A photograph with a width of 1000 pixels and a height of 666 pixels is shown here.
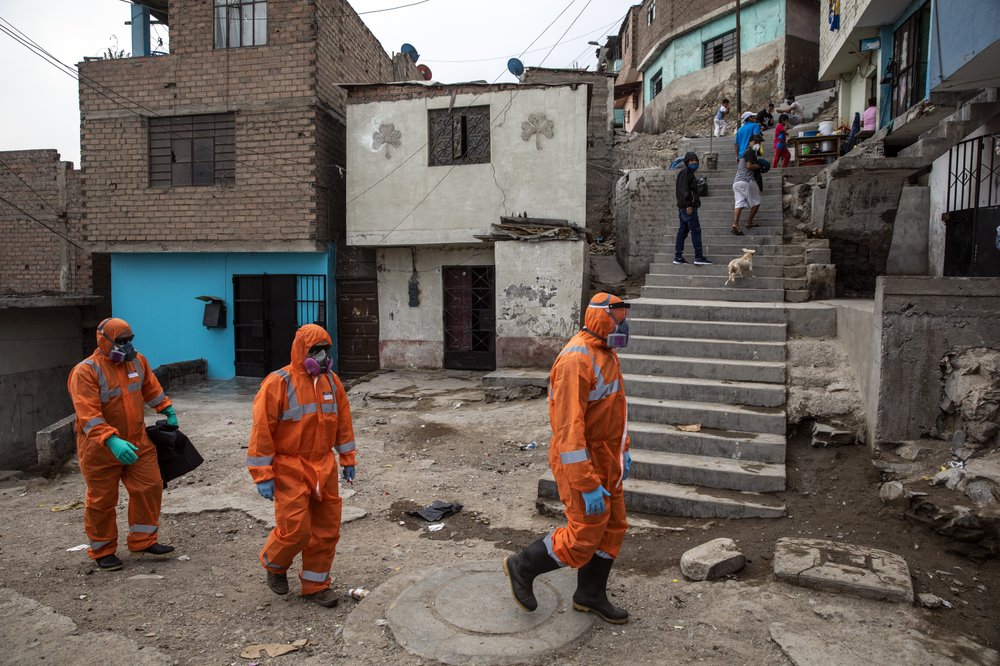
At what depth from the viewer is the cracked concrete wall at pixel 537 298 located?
10.9 meters

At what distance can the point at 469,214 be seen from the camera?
39.3 feet

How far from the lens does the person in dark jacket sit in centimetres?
875

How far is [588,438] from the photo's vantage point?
3.46m

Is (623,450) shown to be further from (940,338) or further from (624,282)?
(624,282)

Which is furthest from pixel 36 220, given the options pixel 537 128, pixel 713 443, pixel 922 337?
pixel 922 337

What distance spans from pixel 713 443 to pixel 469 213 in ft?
25.1

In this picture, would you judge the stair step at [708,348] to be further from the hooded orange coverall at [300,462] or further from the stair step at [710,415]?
the hooded orange coverall at [300,462]

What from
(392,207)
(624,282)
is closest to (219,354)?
(392,207)

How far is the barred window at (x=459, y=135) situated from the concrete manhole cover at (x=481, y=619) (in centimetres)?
931

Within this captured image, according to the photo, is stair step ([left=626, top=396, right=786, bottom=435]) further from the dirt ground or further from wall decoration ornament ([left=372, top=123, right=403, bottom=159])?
wall decoration ornament ([left=372, top=123, right=403, bottom=159])

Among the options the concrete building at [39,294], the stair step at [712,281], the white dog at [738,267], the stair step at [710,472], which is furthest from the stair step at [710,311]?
the concrete building at [39,294]

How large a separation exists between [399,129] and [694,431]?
29.1 ft

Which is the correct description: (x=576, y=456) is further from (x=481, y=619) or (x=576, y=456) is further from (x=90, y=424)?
(x=90, y=424)

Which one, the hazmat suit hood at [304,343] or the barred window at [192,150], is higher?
the barred window at [192,150]
